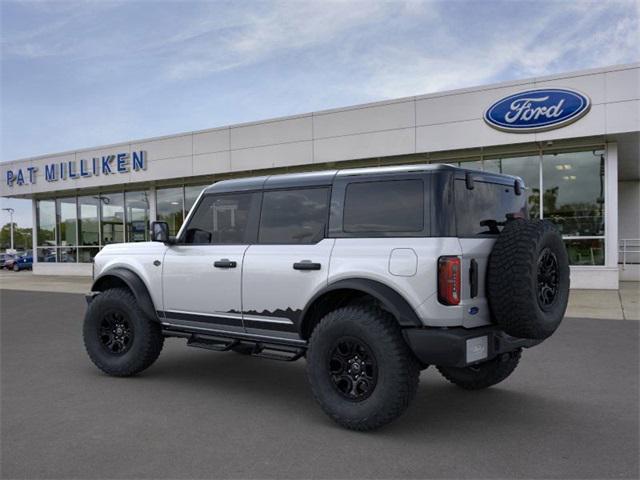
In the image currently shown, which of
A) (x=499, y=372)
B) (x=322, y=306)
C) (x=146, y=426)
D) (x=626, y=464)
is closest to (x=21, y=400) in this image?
(x=146, y=426)

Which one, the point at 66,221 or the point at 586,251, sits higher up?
the point at 66,221

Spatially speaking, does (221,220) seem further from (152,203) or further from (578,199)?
(152,203)

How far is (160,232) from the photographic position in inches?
220

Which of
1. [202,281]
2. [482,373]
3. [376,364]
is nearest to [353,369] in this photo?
[376,364]

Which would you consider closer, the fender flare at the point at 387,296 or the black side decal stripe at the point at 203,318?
the fender flare at the point at 387,296

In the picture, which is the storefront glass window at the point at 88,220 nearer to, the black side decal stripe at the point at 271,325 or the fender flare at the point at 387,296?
the black side decal stripe at the point at 271,325

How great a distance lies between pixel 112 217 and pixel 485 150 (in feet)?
52.3

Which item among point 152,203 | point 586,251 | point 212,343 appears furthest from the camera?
point 152,203

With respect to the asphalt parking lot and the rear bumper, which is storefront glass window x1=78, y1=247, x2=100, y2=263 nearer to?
the asphalt parking lot

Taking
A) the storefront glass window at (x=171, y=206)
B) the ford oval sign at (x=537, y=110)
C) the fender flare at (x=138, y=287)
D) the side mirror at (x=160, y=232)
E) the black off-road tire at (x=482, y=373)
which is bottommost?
the black off-road tire at (x=482, y=373)

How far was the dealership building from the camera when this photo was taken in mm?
13461

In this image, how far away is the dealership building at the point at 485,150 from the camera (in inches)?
530

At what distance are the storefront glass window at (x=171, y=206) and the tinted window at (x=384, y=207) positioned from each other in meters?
17.6

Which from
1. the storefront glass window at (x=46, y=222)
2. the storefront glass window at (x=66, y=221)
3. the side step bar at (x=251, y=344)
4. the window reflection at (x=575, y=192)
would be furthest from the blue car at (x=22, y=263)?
the side step bar at (x=251, y=344)
